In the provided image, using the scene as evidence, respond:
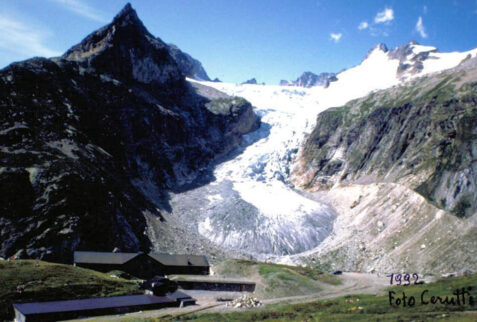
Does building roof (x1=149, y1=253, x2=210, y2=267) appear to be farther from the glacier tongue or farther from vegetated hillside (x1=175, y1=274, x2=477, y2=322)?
vegetated hillside (x1=175, y1=274, x2=477, y2=322)

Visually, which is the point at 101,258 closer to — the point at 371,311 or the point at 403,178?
the point at 371,311

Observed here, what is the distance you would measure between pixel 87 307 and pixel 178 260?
32.8 metres

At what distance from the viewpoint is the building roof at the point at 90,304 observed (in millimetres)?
41384

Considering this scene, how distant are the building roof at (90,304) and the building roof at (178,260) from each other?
2220 cm

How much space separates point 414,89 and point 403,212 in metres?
68.8

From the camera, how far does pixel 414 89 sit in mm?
143750

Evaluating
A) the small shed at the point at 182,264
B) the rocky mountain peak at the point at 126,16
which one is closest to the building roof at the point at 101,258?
the small shed at the point at 182,264

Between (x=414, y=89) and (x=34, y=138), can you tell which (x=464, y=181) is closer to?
(x=414, y=89)

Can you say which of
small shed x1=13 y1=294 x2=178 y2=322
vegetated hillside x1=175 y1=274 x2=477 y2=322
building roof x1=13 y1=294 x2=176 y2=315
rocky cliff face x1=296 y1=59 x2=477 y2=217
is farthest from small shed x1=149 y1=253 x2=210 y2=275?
rocky cliff face x1=296 y1=59 x2=477 y2=217

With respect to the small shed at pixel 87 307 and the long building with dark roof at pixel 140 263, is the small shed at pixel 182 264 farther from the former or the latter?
the small shed at pixel 87 307

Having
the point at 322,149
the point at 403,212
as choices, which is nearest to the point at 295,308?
the point at 403,212

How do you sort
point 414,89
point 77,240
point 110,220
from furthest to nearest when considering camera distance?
point 414,89, point 110,220, point 77,240

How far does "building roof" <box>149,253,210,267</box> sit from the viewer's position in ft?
242

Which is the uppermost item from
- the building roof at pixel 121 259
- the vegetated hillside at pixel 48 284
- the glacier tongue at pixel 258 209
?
the glacier tongue at pixel 258 209
